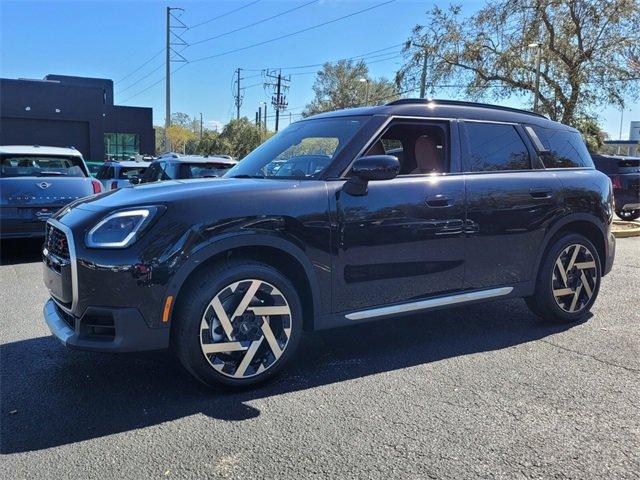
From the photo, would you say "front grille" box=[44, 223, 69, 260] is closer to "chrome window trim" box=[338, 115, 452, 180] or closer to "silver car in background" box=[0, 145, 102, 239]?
"chrome window trim" box=[338, 115, 452, 180]

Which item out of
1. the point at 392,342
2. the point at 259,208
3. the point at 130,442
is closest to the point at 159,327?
the point at 130,442

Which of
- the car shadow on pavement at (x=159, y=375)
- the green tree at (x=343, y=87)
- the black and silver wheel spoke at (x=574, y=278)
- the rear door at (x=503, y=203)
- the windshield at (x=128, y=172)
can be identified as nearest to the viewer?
the car shadow on pavement at (x=159, y=375)

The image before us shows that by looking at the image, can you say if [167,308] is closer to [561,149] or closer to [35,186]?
[561,149]

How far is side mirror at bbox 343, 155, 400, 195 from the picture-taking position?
12.2ft

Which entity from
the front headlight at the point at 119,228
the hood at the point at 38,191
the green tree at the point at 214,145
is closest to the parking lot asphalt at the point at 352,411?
the front headlight at the point at 119,228

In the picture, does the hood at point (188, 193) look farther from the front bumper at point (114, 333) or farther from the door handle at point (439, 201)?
the door handle at point (439, 201)

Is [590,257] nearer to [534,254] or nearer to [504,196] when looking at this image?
[534,254]

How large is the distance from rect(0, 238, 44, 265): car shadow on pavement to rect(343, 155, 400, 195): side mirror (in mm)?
6289

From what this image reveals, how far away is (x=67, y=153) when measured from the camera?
8812mm

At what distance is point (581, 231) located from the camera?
5.15m

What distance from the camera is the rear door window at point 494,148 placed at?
14.8ft

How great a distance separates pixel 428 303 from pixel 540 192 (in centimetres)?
146

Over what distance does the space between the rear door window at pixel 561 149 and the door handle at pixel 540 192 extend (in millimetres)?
306

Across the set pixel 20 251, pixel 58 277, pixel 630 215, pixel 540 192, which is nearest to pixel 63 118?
pixel 20 251
